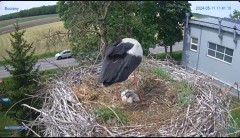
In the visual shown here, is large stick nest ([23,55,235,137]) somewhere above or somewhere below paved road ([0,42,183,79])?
above

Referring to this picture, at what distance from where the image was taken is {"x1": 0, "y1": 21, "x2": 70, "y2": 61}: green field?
6344 mm

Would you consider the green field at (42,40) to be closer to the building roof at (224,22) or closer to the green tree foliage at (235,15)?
the building roof at (224,22)

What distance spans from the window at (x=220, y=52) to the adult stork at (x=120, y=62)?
7.42 meters

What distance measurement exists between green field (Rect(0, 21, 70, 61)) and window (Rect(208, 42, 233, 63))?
608 centimetres

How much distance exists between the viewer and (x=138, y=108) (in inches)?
219

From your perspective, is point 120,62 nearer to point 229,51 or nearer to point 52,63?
point 52,63

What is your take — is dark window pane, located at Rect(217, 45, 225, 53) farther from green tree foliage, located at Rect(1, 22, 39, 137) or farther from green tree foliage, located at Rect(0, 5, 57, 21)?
green tree foliage, located at Rect(1, 22, 39, 137)

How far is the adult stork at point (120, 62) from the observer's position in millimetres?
5136

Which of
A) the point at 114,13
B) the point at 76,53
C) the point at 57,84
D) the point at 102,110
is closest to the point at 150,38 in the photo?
the point at 76,53

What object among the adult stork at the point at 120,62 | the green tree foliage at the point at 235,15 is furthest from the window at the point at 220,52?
the adult stork at the point at 120,62

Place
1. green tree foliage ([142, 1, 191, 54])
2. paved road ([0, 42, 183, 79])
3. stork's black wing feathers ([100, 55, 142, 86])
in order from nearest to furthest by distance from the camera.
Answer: stork's black wing feathers ([100, 55, 142, 86]) → paved road ([0, 42, 183, 79]) → green tree foliage ([142, 1, 191, 54])

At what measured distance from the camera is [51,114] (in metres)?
4.85

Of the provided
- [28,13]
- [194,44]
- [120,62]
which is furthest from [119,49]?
[194,44]

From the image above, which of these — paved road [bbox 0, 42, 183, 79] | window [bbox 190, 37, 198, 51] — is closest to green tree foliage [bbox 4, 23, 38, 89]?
paved road [bbox 0, 42, 183, 79]
